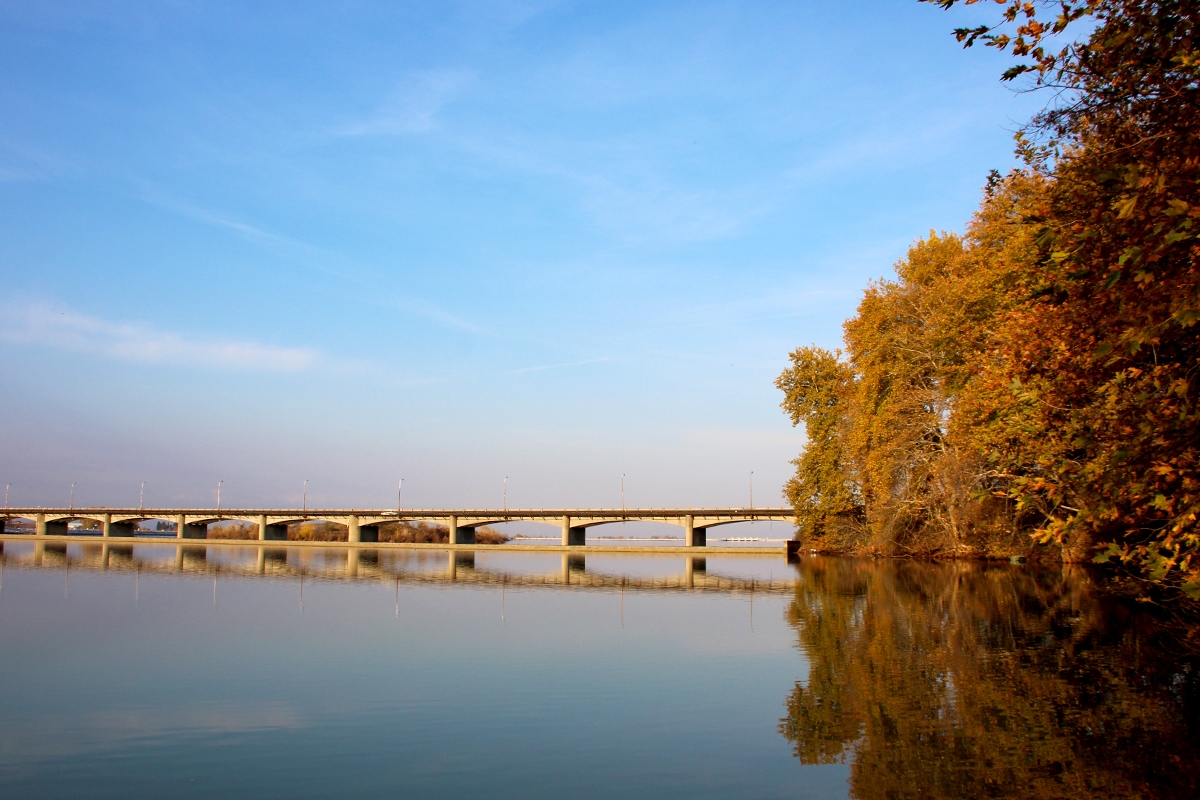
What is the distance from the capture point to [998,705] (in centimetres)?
1366

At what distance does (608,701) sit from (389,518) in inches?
3702

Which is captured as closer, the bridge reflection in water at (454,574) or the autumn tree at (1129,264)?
the autumn tree at (1129,264)

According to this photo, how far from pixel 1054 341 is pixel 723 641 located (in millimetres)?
11940

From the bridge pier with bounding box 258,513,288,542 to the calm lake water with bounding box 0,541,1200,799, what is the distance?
277ft

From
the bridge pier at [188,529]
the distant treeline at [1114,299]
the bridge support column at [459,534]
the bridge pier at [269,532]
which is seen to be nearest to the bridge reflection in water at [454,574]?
the distant treeline at [1114,299]

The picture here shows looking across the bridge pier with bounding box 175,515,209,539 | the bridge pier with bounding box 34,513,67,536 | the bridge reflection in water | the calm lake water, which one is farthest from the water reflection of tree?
the bridge pier with bounding box 34,513,67,536

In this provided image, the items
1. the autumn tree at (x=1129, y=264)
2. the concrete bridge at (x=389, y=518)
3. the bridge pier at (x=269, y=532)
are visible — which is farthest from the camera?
the bridge pier at (x=269, y=532)

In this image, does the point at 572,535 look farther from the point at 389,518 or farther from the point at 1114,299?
the point at 1114,299

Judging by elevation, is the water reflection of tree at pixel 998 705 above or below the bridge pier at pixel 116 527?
above

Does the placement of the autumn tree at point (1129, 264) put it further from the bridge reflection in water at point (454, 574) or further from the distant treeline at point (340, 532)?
the distant treeline at point (340, 532)

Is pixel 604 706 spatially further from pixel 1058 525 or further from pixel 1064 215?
pixel 1064 215

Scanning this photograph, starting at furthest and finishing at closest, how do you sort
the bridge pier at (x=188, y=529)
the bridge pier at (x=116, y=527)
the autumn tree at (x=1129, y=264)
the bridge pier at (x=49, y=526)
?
the bridge pier at (x=49, y=526) → the bridge pier at (x=116, y=527) → the bridge pier at (x=188, y=529) → the autumn tree at (x=1129, y=264)

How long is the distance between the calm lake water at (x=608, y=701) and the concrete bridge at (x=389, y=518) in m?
63.0

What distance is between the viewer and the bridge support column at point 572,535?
9888cm
